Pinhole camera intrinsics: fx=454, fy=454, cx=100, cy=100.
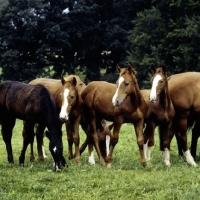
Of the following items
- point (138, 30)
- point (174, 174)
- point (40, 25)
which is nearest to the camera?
point (174, 174)

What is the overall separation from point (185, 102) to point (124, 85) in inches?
69.0

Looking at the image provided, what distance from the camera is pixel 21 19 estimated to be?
37281 millimetres

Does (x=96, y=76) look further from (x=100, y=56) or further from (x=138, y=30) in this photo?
(x=138, y=30)

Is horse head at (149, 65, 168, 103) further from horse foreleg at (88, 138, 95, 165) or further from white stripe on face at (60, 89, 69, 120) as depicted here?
horse foreleg at (88, 138, 95, 165)

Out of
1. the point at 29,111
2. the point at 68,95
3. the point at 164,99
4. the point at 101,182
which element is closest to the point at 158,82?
the point at 164,99

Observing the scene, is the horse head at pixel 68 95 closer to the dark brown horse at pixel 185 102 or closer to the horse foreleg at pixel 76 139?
the horse foreleg at pixel 76 139

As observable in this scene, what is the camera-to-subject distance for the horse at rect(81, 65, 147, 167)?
970cm

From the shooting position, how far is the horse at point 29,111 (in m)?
9.55

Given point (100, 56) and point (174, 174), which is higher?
point (174, 174)

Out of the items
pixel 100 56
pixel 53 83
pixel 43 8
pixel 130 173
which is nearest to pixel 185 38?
pixel 100 56

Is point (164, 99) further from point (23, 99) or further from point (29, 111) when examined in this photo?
point (23, 99)

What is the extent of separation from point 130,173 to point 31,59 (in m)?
30.8

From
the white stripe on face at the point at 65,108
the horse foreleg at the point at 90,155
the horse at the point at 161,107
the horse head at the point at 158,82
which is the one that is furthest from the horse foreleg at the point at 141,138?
the white stripe on face at the point at 65,108

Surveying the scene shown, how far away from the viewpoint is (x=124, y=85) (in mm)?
9648
